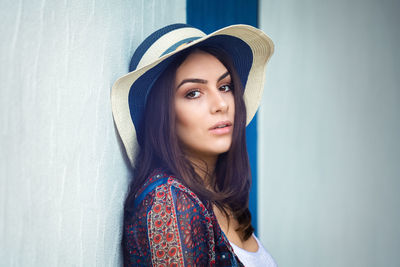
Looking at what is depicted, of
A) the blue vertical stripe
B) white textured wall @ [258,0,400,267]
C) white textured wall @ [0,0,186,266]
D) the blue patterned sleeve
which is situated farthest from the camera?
white textured wall @ [258,0,400,267]

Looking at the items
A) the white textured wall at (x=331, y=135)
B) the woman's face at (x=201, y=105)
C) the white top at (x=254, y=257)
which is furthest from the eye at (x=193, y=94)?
the white textured wall at (x=331, y=135)

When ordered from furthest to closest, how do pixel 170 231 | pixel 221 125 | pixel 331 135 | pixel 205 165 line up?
pixel 331 135
pixel 205 165
pixel 221 125
pixel 170 231

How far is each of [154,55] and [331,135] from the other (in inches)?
71.4

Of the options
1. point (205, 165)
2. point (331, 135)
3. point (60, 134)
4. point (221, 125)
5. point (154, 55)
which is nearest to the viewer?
point (60, 134)

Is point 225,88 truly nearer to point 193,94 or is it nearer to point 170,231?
point 193,94

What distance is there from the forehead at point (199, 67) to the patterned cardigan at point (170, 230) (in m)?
0.36

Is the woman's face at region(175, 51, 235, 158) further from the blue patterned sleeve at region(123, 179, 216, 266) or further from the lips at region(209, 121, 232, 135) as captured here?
the blue patterned sleeve at region(123, 179, 216, 266)

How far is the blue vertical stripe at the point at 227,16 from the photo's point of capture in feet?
6.75

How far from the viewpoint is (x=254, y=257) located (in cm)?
126

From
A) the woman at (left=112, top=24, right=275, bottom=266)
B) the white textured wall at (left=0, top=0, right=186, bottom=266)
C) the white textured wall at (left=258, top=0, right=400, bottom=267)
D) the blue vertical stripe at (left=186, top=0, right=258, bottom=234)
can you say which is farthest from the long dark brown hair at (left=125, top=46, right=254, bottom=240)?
the white textured wall at (left=258, top=0, right=400, bottom=267)

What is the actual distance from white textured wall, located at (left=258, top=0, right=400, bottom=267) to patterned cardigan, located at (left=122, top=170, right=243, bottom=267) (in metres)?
1.47

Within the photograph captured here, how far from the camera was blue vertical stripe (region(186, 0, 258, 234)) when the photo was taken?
206 centimetres

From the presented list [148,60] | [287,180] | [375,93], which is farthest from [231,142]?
[375,93]

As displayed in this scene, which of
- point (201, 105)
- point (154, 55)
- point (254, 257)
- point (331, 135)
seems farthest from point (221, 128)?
point (331, 135)
